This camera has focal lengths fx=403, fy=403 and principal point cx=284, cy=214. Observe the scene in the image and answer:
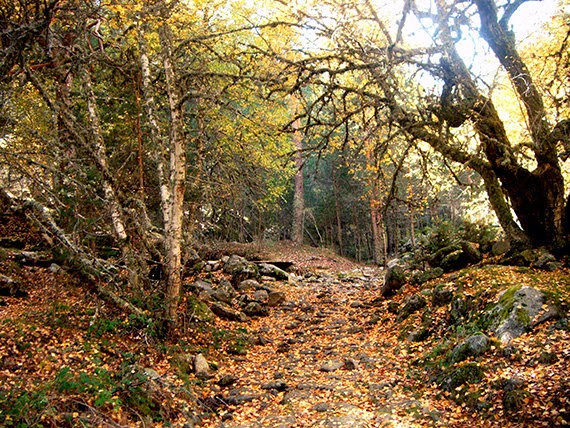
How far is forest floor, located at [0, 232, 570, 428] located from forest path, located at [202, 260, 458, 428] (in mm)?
27

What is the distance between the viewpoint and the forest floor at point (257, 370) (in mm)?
4551

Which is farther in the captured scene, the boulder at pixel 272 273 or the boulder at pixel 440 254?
the boulder at pixel 272 273

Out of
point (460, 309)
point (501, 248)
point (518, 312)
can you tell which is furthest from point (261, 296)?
point (518, 312)

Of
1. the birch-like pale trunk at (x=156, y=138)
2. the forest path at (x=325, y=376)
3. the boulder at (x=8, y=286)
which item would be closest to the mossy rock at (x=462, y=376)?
the forest path at (x=325, y=376)

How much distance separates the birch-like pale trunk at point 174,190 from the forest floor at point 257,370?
2.17 feet

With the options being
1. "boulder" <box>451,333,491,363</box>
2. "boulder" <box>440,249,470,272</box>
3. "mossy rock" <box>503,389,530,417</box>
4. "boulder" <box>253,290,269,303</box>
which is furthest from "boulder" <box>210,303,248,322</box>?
"mossy rock" <box>503,389,530,417</box>

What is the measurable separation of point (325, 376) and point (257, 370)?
4.10 ft

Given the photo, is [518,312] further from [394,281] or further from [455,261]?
[394,281]

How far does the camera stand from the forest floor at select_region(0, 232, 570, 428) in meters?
4.55

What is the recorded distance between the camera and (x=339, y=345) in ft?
28.0

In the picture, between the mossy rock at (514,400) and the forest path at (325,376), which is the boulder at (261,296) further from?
the mossy rock at (514,400)

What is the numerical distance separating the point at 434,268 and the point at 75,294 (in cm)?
872

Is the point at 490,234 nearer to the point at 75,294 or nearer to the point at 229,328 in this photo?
the point at 229,328

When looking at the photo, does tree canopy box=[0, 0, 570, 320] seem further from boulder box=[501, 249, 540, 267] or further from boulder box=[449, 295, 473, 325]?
boulder box=[449, 295, 473, 325]
